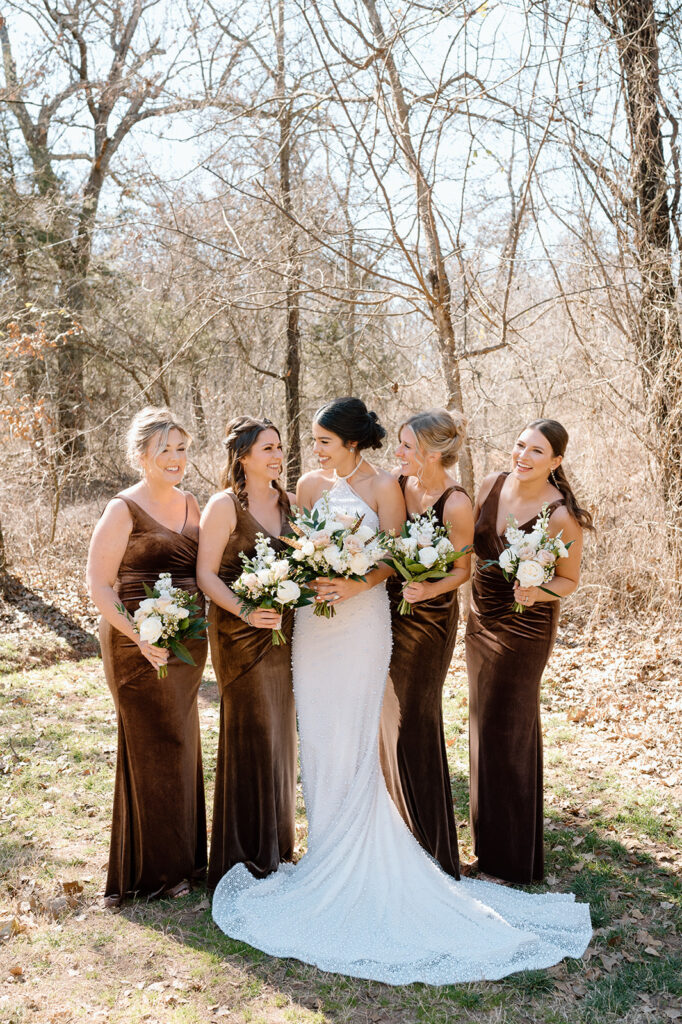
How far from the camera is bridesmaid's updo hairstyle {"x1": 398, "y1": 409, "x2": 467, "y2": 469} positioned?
448 centimetres

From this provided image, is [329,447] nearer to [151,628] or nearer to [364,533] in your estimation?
[364,533]

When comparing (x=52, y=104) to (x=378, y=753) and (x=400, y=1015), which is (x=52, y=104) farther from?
Answer: (x=400, y=1015)

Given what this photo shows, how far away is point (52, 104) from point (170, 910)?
17.4 meters

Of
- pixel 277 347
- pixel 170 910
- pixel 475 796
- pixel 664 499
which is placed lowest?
pixel 170 910

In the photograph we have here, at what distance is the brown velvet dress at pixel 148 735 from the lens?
4379 mm

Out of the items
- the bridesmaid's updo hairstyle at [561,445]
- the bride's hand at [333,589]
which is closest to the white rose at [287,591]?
the bride's hand at [333,589]

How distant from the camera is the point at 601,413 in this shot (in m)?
10.6

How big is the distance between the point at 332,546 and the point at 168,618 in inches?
33.5

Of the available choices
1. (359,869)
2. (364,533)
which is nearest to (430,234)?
(364,533)

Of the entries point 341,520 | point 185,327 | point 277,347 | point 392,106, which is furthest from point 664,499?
point 185,327

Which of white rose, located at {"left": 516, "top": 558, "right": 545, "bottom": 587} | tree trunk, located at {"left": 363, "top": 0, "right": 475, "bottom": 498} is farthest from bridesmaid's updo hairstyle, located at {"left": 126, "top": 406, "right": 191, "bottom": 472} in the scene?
tree trunk, located at {"left": 363, "top": 0, "right": 475, "bottom": 498}

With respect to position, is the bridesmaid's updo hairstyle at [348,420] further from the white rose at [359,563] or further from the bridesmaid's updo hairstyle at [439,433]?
the white rose at [359,563]

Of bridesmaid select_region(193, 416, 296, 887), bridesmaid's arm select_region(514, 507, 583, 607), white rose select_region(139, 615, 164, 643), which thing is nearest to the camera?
white rose select_region(139, 615, 164, 643)

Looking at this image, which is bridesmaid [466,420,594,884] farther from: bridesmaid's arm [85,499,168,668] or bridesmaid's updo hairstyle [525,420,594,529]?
bridesmaid's arm [85,499,168,668]
